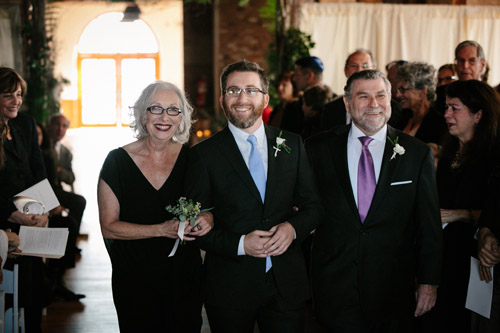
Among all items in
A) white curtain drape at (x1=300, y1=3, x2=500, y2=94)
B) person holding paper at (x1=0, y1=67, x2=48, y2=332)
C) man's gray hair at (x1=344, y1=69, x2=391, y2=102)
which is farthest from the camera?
white curtain drape at (x1=300, y1=3, x2=500, y2=94)

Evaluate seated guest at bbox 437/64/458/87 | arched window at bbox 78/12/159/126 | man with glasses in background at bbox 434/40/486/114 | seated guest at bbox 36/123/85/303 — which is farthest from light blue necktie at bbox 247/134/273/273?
arched window at bbox 78/12/159/126

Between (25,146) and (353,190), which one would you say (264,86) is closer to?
(353,190)

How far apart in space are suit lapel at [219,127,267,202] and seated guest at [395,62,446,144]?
76.4 inches

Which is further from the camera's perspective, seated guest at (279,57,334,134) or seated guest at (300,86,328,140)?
seated guest at (279,57,334,134)

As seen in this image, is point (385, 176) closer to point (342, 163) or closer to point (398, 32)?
point (342, 163)

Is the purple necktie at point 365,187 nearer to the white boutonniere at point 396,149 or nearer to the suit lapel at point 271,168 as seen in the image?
the white boutonniere at point 396,149

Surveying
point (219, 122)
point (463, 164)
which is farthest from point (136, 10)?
point (463, 164)

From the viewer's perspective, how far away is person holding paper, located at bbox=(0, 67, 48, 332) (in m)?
3.95

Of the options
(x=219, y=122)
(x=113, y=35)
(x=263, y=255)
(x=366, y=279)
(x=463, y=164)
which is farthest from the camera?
(x=113, y=35)

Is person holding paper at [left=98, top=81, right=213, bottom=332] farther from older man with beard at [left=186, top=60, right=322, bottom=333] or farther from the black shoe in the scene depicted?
the black shoe

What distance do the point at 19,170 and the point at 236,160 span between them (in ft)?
6.65

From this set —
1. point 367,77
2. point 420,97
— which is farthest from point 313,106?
point 367,77

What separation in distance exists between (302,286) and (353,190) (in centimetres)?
52

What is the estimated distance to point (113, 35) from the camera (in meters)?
16.9
